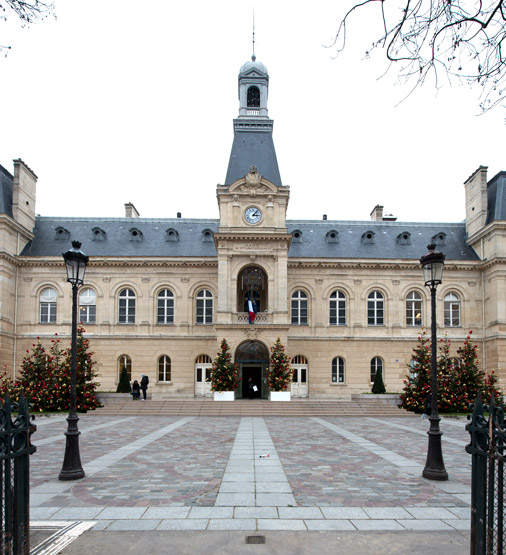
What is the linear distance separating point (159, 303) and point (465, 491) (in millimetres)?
34038

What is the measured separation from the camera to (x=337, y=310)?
4266 centimetres

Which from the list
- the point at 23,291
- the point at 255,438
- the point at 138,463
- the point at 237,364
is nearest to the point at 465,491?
the point at 138,463

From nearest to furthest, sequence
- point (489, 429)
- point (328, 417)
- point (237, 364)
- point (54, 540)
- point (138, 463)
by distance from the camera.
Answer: point (489, 429)
point (54, 540)
point (138, 463)
point (328, 417)
point (237, 364)

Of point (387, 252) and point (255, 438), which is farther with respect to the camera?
point (387, 252)

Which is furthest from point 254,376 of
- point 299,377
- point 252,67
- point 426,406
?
point 252,67

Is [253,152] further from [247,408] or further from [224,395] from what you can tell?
[247,408]

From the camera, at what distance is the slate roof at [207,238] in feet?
144

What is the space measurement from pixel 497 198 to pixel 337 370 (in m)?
17.4

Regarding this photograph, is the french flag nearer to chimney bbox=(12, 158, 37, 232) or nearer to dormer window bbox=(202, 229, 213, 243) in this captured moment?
dormer window bbox=(202, 229, 213, 243)

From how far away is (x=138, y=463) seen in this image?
1357 cm

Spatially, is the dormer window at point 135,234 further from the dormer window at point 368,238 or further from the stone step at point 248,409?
the dormer window at point 368,238

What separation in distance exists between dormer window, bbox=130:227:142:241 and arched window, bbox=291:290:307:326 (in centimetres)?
1345

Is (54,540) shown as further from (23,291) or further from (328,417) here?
(23,291)

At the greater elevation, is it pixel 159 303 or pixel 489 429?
pixel 159 303
